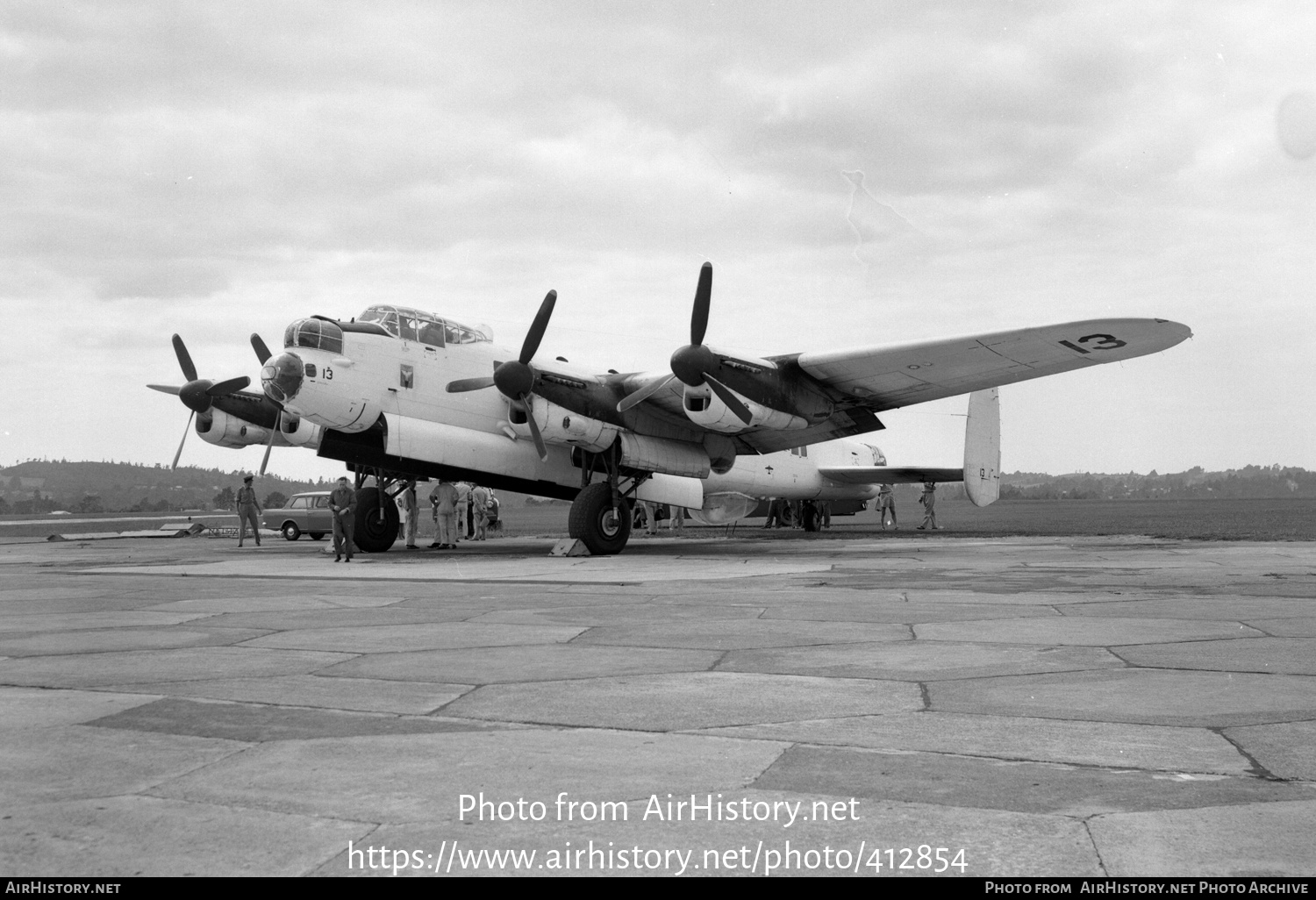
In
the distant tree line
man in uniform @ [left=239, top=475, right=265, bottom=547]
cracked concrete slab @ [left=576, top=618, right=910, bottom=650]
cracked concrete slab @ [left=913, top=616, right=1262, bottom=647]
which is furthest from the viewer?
the distant tree line

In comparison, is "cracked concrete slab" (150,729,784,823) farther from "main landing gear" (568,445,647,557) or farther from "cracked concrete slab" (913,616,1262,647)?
"main landing gear" (568,445,647,557)

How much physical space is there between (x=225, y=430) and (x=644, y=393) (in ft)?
35.2

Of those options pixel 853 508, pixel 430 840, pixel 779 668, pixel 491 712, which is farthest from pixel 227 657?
pixel 853 508

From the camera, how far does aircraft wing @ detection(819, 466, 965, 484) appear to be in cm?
3375

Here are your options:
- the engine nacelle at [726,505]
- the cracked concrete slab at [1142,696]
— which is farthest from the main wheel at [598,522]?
the cracked concrete slab at [1142,696]

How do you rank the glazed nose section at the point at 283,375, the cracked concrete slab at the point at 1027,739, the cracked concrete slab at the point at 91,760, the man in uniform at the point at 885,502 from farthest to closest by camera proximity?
the man in uniform at the point at 885,502, the glazed nose section at the point at 283,375, the cracked concrete slab at the point at 1027,739, the cracked concrete slab at the point at 91,760

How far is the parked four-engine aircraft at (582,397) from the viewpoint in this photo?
18.6 m

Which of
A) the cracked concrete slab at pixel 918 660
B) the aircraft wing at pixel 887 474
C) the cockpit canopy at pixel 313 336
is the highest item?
the cockpit canopy at pixel 313 336

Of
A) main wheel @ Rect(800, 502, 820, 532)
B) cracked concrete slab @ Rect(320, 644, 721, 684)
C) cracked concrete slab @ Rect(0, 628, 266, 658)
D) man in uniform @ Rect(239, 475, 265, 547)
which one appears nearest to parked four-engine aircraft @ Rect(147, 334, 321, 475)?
man in uniform @ Rect(239, 475, 265, 547)

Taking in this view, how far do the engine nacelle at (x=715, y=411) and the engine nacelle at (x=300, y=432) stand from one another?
8851mm

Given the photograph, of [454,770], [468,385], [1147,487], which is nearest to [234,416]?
[468,385]

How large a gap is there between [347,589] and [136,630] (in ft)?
12.9

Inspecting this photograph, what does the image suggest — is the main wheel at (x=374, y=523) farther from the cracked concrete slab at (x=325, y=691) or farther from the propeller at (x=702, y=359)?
the cracked concrete slab at (x=325, y=691)

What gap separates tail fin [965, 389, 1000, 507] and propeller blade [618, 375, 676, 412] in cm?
1366
